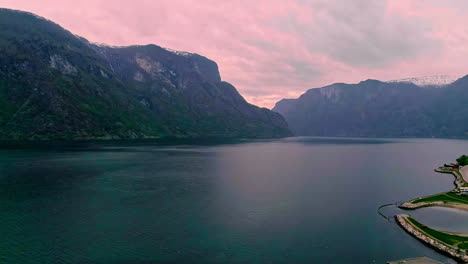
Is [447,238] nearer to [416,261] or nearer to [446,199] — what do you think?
[416,261]

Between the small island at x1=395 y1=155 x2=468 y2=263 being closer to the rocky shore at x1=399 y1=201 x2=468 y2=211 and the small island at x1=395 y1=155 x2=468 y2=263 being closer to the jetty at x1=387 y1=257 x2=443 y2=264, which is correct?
the rocky shore at x1=399 y1=201 x2=468 y2=211

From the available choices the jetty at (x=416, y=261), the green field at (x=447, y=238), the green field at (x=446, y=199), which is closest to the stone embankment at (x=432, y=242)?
the green field at (x=447, y=238)

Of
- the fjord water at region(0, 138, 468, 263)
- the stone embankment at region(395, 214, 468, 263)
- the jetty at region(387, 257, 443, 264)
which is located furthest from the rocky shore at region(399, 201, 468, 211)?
the jetty at region(387, 257, 443, 264)

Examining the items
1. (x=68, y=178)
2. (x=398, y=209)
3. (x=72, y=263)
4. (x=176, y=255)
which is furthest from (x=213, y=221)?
(x=68, y=178)

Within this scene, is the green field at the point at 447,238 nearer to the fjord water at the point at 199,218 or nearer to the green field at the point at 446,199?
the fjord water at the point at 199,218

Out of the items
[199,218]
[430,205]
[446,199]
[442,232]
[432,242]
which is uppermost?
[446,199]

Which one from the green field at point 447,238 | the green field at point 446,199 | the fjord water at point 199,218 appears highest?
the green field at point 446,199

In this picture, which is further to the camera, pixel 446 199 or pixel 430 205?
pixel 446 199

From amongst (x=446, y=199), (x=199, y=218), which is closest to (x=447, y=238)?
(x=446, y=199)
